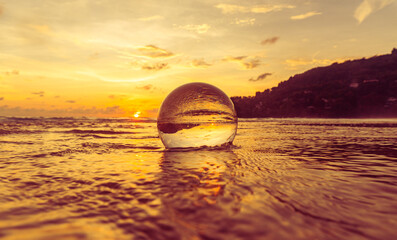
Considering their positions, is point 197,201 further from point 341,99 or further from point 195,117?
point 341,99

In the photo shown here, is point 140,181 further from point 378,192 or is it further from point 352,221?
point 378,192

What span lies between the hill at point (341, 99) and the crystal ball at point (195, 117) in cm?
5491

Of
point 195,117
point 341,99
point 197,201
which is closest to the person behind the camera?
point 197,201

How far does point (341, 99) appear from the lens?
64.8 m

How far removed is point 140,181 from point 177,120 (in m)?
3.11

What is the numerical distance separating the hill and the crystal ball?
54910mm

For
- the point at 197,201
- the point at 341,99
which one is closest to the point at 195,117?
the point at 197,201

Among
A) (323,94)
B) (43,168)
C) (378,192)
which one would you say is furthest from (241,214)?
(323,94)

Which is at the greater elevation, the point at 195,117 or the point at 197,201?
the point at 195,117

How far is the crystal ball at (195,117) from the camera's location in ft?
21.1

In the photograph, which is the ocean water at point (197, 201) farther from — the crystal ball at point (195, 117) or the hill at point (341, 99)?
the hill at point (341, 99)

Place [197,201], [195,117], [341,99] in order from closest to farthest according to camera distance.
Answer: [197,201]
[195,117]
[341,99]

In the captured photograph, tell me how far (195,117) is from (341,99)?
6943 cm

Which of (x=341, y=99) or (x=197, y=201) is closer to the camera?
(x=197, y=201)
